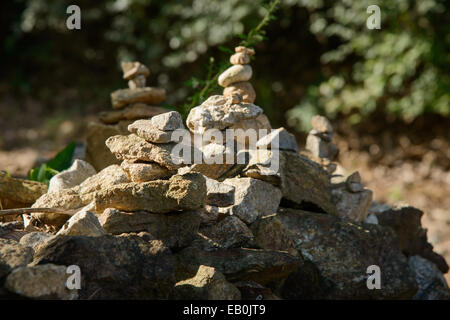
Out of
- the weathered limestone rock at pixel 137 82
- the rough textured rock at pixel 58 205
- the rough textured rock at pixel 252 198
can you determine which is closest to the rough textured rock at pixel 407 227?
the rough textured rock at pixel 252 198

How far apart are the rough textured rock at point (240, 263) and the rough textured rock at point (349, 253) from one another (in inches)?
12.9

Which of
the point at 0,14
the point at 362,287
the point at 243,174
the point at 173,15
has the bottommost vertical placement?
the point at 362,287

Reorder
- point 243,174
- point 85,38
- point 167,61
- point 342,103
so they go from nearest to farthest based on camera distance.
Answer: point 243,174 → point 342,103 → point 167,61 → point 85,38

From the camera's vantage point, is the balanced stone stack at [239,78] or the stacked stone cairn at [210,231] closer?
the stacked stone cairn at [210,231]

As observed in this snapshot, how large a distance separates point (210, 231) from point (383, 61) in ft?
14.5

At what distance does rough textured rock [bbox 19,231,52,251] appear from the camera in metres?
1.98

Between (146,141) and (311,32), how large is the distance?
482 centimetres

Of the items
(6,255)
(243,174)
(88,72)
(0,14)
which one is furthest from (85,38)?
(6,255)

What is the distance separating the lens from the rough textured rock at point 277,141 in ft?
8.14

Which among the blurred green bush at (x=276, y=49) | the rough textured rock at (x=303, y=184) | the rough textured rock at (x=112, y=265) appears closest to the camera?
the rough textured rock at (x=112, y=265)

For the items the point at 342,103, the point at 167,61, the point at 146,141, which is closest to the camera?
the point at 146,141

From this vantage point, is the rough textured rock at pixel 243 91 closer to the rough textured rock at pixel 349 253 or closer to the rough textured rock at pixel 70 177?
the rough textured rock at pixel 349 253

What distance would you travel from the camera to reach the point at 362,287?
7.27 feet
